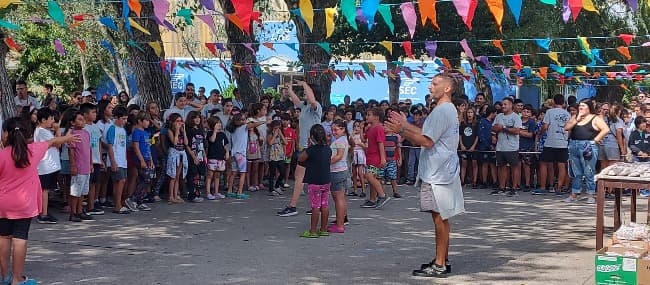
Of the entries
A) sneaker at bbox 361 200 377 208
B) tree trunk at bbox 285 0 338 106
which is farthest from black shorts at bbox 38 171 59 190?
tree trunk at bbox 285 0 338 106

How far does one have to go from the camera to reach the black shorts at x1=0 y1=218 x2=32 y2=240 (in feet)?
23.0

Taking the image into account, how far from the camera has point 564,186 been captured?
53.1 ft

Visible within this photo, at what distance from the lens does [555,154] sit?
15508mm

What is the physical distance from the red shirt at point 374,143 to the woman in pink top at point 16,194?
6.45 metres

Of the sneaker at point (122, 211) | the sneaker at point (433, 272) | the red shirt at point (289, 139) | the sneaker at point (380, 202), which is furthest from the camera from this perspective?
the red shirt at point (289, 139)

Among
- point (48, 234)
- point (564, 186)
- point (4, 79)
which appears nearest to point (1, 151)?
point (48, 234)

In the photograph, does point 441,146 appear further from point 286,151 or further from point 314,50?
point 314,50

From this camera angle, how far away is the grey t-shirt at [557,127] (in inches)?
599

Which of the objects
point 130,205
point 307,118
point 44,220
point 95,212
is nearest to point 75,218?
point 44,220

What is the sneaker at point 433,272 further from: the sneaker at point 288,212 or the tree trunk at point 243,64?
the tree trunk at point 243,64

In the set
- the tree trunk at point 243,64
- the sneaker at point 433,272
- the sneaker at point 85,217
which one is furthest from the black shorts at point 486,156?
the sneaker at point 433,272

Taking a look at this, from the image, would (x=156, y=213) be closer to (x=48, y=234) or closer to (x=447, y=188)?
(x=48, y=234)

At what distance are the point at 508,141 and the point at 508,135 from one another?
0.38 ft

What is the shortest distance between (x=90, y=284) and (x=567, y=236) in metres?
5.91
